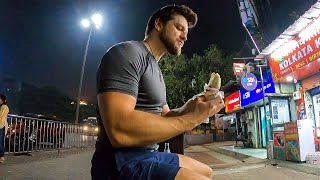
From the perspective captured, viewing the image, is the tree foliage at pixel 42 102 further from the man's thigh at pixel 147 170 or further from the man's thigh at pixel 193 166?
the man's thigh at pixel 147 170

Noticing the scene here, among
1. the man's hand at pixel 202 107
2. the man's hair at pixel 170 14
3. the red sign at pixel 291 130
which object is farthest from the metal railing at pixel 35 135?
the red sign at pixel 291 130

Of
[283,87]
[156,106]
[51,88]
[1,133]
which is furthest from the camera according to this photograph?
[51,88]

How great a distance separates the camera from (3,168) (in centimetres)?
593

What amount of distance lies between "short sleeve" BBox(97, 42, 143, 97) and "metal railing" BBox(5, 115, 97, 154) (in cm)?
740

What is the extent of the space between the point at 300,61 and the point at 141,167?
10.3 m

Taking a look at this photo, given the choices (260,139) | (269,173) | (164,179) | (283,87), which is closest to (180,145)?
(164,179)

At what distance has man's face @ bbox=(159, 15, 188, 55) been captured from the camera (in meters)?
1.71

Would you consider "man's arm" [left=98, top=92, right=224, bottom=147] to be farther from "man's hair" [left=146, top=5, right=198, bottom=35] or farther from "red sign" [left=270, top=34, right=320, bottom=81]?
"red sign" [left=270, top=34, right=320, bottom=81]

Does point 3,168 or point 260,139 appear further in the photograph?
point 260,139

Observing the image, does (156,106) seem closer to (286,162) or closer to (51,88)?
(286,162)

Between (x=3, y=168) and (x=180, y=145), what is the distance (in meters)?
4.42

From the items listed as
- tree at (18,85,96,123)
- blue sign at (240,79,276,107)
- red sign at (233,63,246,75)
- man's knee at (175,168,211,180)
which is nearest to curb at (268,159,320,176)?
blue sign at (240,79,276,107)

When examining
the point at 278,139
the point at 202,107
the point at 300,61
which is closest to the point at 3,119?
the point at 202,107

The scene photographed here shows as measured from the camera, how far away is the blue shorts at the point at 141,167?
4.21 ft
